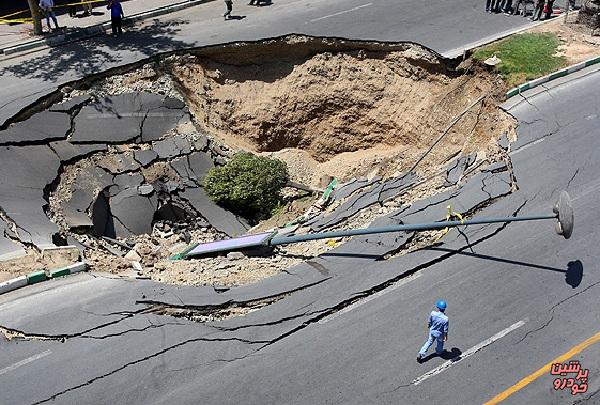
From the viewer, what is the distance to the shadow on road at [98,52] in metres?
17.5

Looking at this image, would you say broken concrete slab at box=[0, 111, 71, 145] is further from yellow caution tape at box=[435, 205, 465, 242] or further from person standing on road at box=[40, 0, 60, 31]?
yellow caution tape at box=[435, 205, 465, 242]

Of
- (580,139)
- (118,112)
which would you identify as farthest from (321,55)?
(580,139)

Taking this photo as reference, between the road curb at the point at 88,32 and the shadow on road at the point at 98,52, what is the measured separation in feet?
1.04

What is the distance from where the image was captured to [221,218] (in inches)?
616

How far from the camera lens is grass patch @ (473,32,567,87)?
16.5 metres

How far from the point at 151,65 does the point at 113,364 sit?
10306 mm

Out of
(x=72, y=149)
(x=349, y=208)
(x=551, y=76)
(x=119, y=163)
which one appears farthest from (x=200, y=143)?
(x=551, y=76)

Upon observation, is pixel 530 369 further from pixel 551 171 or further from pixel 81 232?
pixel 81 232

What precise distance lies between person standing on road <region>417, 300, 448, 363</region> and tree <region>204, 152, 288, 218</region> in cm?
733

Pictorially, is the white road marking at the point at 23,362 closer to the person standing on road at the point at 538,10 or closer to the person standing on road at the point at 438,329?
the person standing on road at the point at 438,329

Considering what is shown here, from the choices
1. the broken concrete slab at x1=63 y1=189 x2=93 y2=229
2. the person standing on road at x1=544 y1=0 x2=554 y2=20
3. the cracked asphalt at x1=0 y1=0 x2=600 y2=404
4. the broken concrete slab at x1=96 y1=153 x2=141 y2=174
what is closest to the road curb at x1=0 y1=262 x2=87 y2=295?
the cracked asphalt at x1=0 y1=0 x2=600 y2=404

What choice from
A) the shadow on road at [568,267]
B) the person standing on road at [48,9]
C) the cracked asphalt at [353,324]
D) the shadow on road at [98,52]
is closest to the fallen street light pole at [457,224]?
the cracked asphalt at [353,324]

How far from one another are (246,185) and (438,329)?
7590 millimetres

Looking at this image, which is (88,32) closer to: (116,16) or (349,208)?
(116,16)
